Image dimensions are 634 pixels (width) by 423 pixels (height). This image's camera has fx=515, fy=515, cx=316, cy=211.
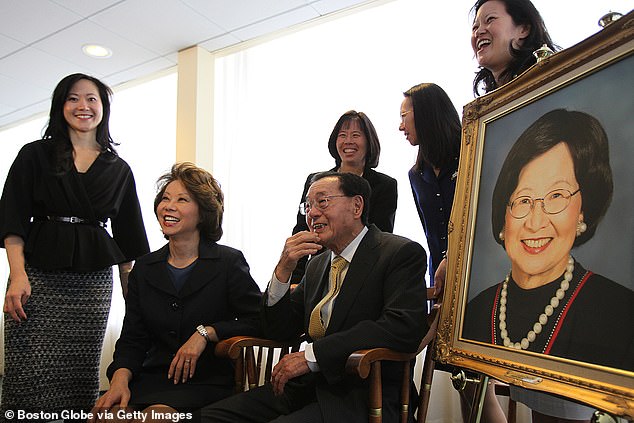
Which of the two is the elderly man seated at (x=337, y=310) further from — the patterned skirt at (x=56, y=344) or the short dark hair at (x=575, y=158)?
the patterned skirt at (x=56, y=344)

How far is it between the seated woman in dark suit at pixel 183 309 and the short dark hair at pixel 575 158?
1121 millimetres

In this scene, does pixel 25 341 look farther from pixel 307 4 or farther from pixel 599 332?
pixel 307 4

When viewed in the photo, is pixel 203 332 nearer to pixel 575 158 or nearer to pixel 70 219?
pixel 70 219

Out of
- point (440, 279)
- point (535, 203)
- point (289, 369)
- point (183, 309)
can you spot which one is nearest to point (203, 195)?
point (183, 309)

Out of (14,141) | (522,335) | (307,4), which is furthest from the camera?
(14,141)

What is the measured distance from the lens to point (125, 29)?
3881 millimetres

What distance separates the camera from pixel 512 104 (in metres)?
1.28

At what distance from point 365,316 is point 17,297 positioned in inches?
50.0

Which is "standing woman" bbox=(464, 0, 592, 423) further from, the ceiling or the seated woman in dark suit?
the ceiling

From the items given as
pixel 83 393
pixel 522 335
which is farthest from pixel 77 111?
pixel 522 335

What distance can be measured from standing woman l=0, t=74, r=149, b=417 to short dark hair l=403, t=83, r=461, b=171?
1.29 metres

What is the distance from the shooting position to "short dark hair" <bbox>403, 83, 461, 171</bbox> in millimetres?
1940

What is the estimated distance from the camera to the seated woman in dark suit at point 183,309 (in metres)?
1.79

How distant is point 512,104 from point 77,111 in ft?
5.74
